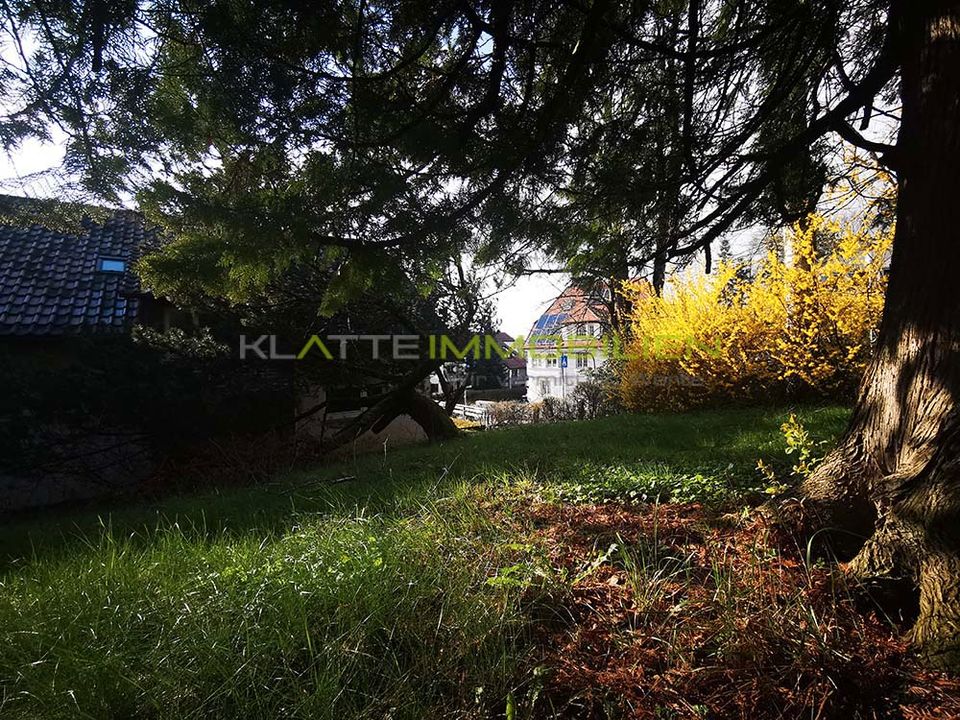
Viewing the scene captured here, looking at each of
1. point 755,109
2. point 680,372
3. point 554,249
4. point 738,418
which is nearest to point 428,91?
point 554,249

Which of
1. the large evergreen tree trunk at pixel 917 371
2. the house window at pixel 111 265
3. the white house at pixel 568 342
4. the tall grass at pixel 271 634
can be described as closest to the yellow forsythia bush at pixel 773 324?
the white house at pixel 568 342

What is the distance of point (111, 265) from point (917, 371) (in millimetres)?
12334

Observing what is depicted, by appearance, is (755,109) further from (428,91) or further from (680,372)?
(680,372)

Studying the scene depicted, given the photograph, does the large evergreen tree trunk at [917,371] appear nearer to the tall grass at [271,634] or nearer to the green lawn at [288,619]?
the green lawn at [288,619]

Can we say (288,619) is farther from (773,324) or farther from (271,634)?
(773,324)

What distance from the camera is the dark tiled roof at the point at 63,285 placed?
8086 millimetres

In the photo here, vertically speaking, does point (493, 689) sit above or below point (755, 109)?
below

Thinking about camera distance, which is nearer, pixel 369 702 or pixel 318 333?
pixel 369 702

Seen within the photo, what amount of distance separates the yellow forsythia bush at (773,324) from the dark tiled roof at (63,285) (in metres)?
8.76

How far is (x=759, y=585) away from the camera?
179 centimetres

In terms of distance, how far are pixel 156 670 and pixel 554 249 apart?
10.7 ft

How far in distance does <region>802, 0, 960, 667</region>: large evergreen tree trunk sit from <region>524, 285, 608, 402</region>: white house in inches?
262

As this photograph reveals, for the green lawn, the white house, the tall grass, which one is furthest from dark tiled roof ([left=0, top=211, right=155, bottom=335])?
the white house

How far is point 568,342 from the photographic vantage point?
1519cm
